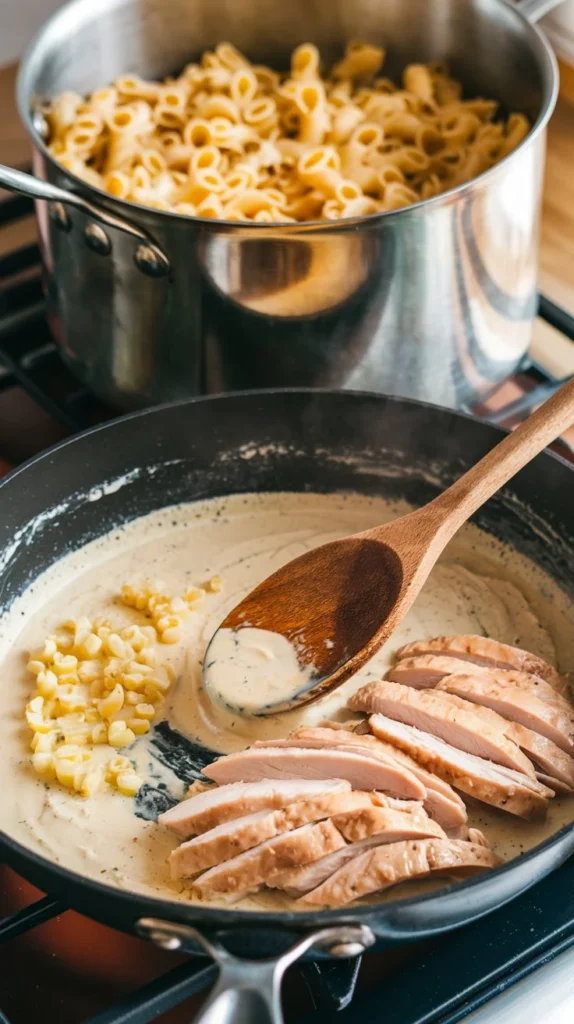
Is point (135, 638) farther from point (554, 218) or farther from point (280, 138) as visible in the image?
point (554, 218)

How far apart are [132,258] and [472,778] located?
1.75 ft

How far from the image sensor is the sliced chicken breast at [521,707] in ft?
2.79

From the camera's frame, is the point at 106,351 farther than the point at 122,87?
No

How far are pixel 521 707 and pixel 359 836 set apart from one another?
18 cm

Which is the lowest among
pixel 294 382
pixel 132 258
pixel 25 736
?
pixel 25 736

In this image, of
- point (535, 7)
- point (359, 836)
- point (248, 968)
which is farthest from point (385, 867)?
point (535, 7)

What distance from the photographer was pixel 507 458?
3.07 ft

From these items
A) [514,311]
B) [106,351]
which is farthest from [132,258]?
[514,311]

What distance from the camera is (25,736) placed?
927 mm

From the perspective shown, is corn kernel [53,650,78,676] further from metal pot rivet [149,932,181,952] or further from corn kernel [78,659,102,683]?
metal pot rivet [149,932,181,952]

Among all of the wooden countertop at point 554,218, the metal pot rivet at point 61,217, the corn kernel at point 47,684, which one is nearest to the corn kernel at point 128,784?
the corn kernel at point 47,684

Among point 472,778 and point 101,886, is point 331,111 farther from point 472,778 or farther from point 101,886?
point 101,886

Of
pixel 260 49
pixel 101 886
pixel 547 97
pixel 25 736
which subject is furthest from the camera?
pixel 260 49

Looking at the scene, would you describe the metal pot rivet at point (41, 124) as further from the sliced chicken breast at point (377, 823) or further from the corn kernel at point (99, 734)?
the sliced chicken breast at point (377, 823)
